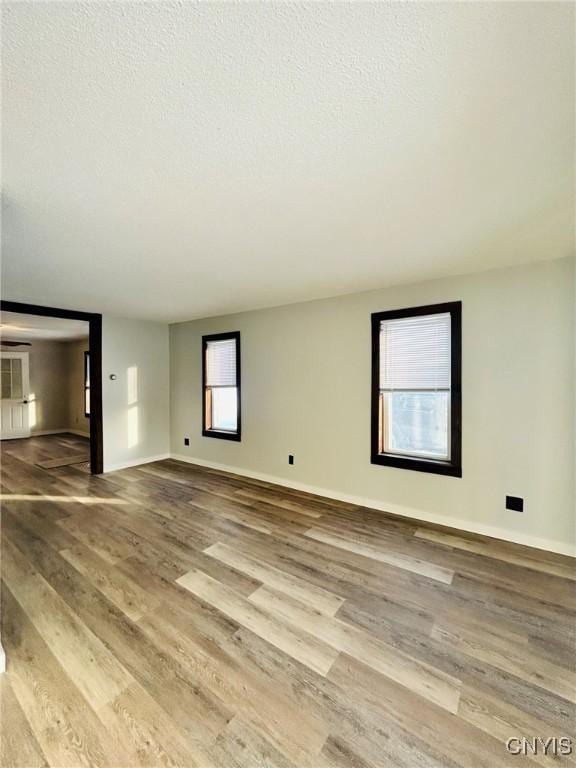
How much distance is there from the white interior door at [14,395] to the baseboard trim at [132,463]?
4716 mm

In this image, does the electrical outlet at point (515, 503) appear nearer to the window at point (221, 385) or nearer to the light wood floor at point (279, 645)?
the light wood floor at point (279, 645)

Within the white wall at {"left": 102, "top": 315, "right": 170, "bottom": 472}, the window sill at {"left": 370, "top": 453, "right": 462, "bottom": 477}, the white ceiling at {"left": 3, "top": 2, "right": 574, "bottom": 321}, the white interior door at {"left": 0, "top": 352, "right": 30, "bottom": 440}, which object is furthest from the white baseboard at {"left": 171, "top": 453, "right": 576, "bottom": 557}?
the white interior door at {"left": 0, "top": 352, "right": 30, "bottom": 440}

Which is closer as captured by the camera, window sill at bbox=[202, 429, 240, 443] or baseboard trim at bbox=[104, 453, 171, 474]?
window sill at bbox=[202, 429, 240, 443]

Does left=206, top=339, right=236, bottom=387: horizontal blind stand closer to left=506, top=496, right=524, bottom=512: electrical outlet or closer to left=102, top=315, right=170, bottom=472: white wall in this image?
left=102, top=315, right=170, bottom=472: white wall

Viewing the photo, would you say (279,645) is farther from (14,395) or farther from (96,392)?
(14,395)

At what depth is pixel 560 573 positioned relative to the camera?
2369mm

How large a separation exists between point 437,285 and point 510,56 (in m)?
2.34

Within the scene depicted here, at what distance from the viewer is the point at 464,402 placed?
3.05m

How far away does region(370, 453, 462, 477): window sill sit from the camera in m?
3.09

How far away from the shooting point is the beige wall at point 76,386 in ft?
26.9

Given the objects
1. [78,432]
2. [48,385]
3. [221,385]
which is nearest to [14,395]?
[48,385]

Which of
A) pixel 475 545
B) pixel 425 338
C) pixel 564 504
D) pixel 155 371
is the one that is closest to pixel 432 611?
pixel 475 545

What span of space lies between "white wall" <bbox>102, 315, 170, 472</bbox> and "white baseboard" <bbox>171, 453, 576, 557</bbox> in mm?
1933

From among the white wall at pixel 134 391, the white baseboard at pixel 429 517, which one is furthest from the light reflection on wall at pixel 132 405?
the white baseboard at pixel 429 517
